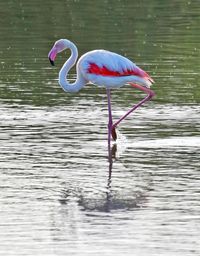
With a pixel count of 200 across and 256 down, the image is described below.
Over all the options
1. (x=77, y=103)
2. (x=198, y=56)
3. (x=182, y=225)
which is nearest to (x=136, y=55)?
(x=198, y=56)

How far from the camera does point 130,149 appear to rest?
525 inches

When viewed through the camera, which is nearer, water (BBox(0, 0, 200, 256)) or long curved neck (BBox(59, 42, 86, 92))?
water (BBox(0, 0, 200, 256))

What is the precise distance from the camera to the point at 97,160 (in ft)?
41.8

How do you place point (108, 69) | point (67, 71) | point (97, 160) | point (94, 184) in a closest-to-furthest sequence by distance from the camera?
point (94, 184) → point (97, 160) → point (108, 69) → point (67, 71)

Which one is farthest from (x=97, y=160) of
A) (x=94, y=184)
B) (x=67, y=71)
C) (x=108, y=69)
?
(x=67, y=71)

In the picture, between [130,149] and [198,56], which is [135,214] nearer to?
[130,149]

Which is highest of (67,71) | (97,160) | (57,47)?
(57,47)

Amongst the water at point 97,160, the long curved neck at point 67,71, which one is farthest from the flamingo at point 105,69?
the water at point 97,160

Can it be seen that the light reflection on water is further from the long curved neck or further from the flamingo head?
the flamingo head

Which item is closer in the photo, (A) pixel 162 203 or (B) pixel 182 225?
(B) pixel 182 225

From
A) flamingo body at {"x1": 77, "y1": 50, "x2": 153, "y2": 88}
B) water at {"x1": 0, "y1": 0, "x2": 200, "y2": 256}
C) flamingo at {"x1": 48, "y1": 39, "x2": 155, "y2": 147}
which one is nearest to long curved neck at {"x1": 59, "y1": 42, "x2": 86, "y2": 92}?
flamingo at {"x1": 48, "y1": 39, "x2": 155, "y2": 147}

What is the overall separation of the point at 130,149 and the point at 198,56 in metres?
8.41

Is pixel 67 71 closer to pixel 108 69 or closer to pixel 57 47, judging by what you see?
pixel 57 47

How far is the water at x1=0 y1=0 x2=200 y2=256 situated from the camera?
9.47 meters
